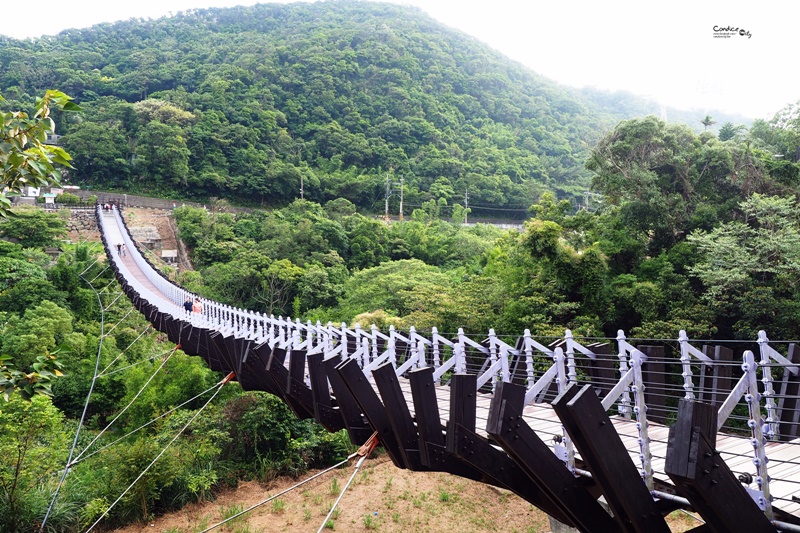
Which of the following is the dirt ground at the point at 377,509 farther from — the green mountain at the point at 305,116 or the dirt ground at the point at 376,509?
the green mountain at the point at 305,116

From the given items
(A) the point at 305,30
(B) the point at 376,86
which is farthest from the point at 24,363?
(A) the point at 305,30

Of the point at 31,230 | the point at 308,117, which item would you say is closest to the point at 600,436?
the point at 31,230

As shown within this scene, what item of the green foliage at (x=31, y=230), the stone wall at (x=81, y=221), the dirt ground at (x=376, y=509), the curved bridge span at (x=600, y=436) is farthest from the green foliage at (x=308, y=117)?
the curved bridge span at (x=600, y=436)

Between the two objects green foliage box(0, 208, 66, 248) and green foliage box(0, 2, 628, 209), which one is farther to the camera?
green foliage box(0, 2, 628, 209)

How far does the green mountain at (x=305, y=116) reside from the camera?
41.3 meters

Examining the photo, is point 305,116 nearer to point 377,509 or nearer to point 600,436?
point 377,509

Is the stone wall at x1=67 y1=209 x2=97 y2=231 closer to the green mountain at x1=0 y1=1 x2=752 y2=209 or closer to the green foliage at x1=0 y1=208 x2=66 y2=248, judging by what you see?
the green foliage at x1=0 y1=208 x2=66 y2=248

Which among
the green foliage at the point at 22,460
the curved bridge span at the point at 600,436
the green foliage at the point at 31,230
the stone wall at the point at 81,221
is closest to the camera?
the curved bridge span at the point at 600,436

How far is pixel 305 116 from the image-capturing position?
50.4 metres

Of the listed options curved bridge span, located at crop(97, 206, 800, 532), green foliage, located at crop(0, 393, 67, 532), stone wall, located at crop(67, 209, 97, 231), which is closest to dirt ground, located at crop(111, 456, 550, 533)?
green foliage, located at crop(0, 393, 67, 532)

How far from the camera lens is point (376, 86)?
189ft

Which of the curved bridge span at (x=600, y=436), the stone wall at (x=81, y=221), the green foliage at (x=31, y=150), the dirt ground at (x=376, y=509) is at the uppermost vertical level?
the green foliage at (x=31, y=150)

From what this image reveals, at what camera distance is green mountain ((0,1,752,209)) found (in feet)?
136

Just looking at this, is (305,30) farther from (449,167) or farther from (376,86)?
(449,167)
